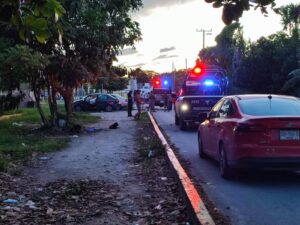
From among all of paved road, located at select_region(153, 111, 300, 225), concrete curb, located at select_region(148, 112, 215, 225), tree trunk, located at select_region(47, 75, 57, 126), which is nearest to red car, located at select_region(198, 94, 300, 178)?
paved road, located at select_region(153, 111, 300, 225)

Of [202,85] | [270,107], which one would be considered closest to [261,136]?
[270,107]

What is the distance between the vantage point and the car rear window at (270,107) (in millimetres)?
9383

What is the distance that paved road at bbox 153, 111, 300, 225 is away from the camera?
688 cm

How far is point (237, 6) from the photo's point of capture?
11.8 feet

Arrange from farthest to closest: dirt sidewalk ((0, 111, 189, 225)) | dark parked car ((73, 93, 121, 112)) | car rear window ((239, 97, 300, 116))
Answer: dark parked car ((73, 93, 121, 112)), car rear window ((239, 97, 300, 116)), dirt sidewalk ((0, 111, 189, 225))

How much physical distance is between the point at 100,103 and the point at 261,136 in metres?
36.3

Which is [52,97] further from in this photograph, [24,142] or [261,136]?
[261,136]

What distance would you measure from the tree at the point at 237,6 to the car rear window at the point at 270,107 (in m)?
5.86

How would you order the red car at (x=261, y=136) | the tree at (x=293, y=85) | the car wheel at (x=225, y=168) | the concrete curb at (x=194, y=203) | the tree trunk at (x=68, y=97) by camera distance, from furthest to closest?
the tree at (x=293, y=85), the tree trunk at (x=68, y=97), the car wheel at (x=225, y=168), the red car at (x=261, y=136), the concrete curb at (x=194, y=203)

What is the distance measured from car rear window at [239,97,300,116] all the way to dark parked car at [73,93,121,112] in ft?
115

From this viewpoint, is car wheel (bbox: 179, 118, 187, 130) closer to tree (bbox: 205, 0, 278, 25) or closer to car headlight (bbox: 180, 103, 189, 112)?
car headlight (bbox: 180, 103, 189, 112)

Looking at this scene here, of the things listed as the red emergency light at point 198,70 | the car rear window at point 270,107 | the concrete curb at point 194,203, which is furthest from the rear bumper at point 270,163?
the red emergency light at point 198,70

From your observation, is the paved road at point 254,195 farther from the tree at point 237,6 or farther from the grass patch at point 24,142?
the grass patch at point 24,142

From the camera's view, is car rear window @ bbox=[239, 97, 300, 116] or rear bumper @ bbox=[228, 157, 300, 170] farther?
car rear window @ bbox=[239, 97, 300, 116]
